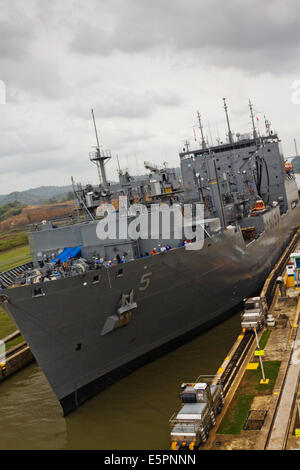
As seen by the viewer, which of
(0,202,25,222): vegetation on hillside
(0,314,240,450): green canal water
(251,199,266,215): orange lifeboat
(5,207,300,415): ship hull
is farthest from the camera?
(0,202,25,222): vegetation on hillside

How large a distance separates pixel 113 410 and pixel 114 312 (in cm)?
284

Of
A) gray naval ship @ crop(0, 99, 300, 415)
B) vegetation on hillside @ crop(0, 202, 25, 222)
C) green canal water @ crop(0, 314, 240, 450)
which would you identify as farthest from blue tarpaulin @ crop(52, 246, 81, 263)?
vegetation on hillside @ crop(0, 202, 25, 222)

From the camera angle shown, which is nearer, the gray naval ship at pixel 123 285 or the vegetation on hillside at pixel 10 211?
the gray naval ship at pixel 123 285

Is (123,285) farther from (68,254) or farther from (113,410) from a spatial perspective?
(68,254)

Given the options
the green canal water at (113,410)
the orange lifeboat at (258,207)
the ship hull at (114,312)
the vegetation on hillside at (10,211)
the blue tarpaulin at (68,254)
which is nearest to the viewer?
the green canal water at (113,410)

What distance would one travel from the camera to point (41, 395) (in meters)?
14.8

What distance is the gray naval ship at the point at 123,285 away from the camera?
40.6 ft

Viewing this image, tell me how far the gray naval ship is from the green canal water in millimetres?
521

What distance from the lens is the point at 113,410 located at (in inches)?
504

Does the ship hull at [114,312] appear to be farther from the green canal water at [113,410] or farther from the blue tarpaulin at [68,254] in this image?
the blue tarpaulin at [68,254]

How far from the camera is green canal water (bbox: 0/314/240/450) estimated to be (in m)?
11.5

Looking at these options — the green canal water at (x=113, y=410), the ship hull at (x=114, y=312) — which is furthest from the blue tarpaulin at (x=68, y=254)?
the green canal water at (x=113, y=410)

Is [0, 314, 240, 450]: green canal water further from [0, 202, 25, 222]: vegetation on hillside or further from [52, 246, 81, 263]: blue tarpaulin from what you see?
[0, 202, 25, 222]: vegetation on hillside

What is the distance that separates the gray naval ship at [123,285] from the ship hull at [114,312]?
31mm
